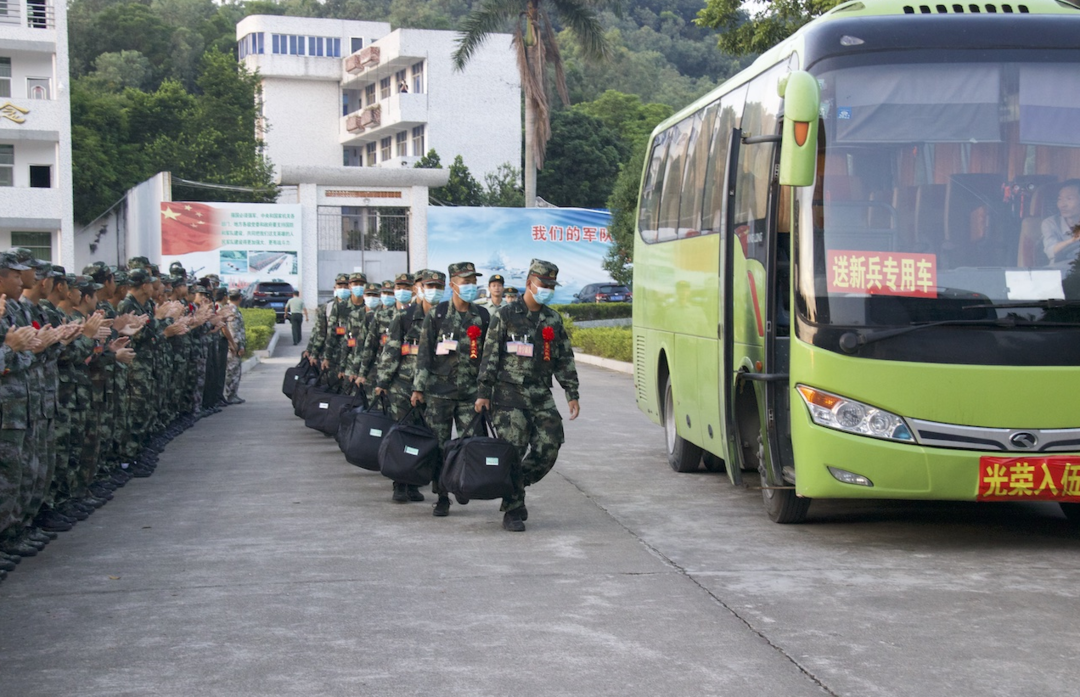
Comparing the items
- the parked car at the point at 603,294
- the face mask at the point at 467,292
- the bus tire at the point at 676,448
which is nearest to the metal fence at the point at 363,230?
the parked car at the point at 603,294

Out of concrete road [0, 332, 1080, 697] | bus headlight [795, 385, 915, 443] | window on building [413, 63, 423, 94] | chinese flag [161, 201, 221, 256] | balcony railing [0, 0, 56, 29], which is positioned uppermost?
window on building [413, 63, 423, 94]

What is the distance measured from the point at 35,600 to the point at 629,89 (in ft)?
325

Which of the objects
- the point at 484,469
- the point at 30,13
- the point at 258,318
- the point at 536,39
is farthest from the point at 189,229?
the point at 484,469

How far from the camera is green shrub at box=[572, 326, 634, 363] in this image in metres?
28.1

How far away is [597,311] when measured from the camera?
46531 mm

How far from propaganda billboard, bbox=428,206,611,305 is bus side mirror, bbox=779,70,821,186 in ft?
117

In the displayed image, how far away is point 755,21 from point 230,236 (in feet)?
91.2

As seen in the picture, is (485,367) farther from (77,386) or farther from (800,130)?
(77,386)

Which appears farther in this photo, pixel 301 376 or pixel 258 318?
pixel 258 318

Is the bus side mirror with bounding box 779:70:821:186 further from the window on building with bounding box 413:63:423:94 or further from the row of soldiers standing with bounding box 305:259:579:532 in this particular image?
the window on building with bounding box 413:63:423:94

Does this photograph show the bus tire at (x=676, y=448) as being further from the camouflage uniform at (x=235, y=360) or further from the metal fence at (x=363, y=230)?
the metal fence at (x=363, y=230)

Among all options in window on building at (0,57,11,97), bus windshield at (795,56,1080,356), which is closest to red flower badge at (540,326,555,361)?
bus windshield at (795,56,1080,356)

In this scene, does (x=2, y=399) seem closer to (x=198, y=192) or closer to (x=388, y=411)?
(x=388, y=411)

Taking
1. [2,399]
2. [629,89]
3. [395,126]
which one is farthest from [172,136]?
[2,399]
